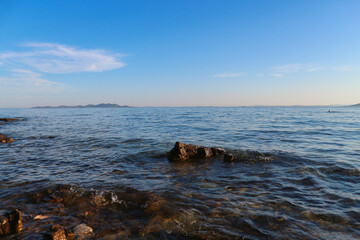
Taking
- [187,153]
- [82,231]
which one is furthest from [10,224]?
[187,153]

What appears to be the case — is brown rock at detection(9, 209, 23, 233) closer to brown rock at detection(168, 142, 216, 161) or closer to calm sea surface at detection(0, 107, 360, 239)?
calm sea surface at detection(0, 107, 360, 239)

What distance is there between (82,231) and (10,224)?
1.58 meters

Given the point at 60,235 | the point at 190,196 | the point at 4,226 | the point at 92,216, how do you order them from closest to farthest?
the point at 60,235 < the point at 4,226 < the point at 92,216 < the point at 190,196

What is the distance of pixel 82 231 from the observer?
434cm

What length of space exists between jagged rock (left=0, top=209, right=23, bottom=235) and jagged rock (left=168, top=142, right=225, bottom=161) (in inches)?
285

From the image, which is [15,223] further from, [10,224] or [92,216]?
[92,216]

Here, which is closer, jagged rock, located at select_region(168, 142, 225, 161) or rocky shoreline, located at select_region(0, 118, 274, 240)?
rocky shoreline, located at select_region(0, 118, 274, 240)

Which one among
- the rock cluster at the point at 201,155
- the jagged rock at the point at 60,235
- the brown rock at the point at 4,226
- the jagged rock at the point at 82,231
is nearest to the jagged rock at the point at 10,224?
the brown rock at the point at 4,226

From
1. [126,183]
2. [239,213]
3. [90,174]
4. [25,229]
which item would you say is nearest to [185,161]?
[126,183]

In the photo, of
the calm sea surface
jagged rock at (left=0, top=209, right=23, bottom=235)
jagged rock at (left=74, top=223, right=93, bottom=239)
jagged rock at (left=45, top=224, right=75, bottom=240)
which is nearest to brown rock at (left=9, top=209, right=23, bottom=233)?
jagged rock at (left=0, top=209, right=23, bottom=235)

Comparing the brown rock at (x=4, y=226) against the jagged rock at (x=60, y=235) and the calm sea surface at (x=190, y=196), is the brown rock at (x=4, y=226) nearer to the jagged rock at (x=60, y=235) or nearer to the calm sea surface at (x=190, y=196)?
the calm sea surface at (x=190, y=196)

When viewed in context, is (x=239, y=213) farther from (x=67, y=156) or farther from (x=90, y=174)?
(x=67, y=156)

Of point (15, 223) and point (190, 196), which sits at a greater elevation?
point (15, 223)

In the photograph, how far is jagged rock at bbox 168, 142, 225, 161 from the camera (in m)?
10.9
